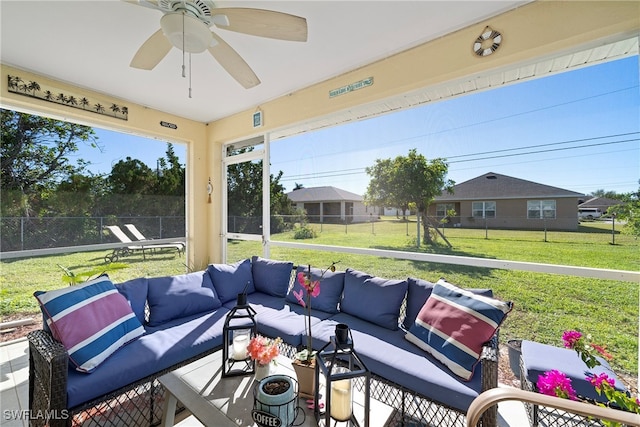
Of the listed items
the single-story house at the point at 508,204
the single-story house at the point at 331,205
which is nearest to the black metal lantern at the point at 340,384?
the single-story house at the point at 508,204

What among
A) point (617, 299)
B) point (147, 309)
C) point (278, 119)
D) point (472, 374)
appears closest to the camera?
point (472, 374)

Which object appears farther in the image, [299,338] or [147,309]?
[147,309]

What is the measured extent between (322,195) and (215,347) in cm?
215

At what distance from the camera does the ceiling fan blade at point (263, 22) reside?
1.63 metres

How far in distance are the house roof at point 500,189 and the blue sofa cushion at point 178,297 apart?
251 cm

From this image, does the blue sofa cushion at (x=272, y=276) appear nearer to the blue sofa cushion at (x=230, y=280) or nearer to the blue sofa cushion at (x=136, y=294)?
the blue sofa cushion at (x=230, y=280)

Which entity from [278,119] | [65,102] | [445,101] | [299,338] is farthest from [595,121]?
[65,102]

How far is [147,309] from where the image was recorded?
2.40 m

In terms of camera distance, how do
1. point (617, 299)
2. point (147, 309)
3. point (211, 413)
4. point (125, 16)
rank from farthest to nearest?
point (147, 309), point (125, 16), point (617, 299), point (211, 413)

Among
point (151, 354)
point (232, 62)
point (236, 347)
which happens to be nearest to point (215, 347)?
point (151, 354)

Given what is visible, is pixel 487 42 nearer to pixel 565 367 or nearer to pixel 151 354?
pixel 565 367

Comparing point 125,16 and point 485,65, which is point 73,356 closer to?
point 125,16

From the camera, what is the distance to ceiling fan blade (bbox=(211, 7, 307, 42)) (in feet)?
5.34

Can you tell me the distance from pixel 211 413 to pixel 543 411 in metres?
1.96
